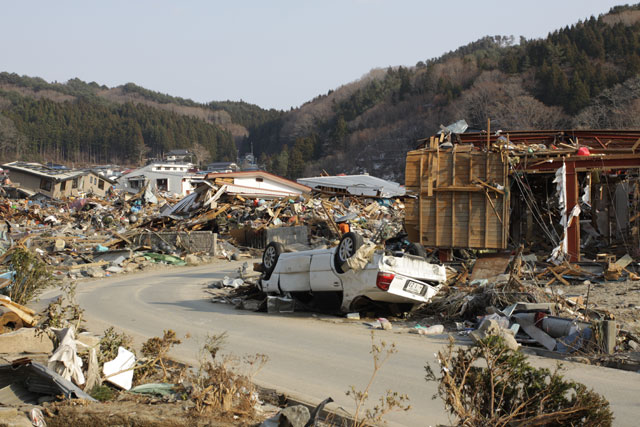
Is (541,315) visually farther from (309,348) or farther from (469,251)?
(469,251)

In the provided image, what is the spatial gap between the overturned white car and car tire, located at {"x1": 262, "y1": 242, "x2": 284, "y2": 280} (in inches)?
25.4

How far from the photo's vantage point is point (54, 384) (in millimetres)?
6316

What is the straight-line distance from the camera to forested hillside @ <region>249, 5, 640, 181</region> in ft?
195

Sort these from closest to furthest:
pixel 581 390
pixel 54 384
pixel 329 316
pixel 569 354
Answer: pixel 581 390 → pixel 54 384 → pixel 569 354 → pixel 329 316

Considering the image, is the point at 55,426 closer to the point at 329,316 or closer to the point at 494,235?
the point at 329,316

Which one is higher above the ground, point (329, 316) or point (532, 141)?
point (532, 141)

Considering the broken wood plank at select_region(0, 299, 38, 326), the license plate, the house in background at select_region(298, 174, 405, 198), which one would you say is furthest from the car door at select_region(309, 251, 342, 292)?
the house in background at select_region(298, 174, 405, 198)

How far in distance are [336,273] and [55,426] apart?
22.1 feet

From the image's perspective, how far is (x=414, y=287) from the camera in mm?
11242

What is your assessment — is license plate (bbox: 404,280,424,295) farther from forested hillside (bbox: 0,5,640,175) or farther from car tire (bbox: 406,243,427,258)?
forested hillside (bbox: 0,5,640,175)

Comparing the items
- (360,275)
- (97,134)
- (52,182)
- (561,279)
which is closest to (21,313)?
(360,275)

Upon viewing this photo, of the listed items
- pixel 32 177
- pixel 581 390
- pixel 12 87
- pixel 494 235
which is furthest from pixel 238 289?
pixel 12 87

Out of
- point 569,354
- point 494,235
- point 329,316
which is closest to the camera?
point 569,354

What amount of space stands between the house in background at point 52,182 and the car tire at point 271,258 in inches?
2177
